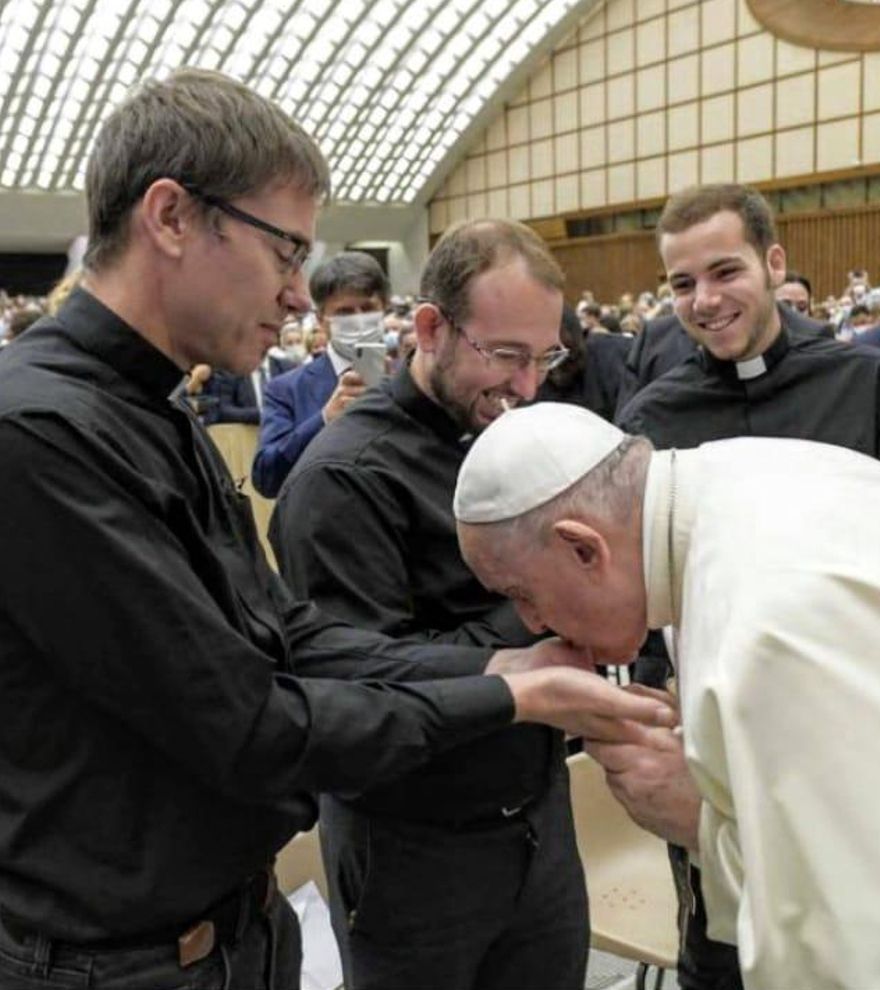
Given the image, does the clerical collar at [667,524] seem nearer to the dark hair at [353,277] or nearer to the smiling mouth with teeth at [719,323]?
the smiling mouth with teeth at [719,323]

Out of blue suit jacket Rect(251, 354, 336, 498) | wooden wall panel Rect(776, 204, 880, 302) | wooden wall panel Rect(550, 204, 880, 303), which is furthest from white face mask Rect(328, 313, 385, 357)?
wooden wall panel Rect(776, 204, 880, 302)

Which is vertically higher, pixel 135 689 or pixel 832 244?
pixel 135 689

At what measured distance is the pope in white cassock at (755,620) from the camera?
3.52 feet

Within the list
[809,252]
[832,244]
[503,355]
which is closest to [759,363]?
[503,355]

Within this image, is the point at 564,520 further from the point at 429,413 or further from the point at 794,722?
the point at 429,413

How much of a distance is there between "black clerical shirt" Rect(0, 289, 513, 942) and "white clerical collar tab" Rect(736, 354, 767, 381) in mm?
1811

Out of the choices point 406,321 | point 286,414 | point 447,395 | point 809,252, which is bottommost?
point 809,252

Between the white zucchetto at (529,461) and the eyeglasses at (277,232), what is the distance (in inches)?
14.6

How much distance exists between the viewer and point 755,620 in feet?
3.61

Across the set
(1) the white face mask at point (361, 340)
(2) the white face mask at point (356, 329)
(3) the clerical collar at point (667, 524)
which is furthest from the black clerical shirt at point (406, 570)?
(2) the white face mask at point (356, 329)

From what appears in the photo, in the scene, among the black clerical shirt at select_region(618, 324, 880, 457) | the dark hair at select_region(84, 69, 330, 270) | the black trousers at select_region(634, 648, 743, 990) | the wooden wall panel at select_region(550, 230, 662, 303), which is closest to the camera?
the dark hair at select_region(84, 69, 330, 270)

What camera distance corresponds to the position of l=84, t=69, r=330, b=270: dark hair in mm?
1258

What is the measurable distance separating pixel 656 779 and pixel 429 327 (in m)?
0.89

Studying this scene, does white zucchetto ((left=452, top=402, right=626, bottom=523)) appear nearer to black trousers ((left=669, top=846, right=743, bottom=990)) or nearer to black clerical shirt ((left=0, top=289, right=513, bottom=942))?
black clerical shirt ((left=0, top=289, right=513, bottom=942))
